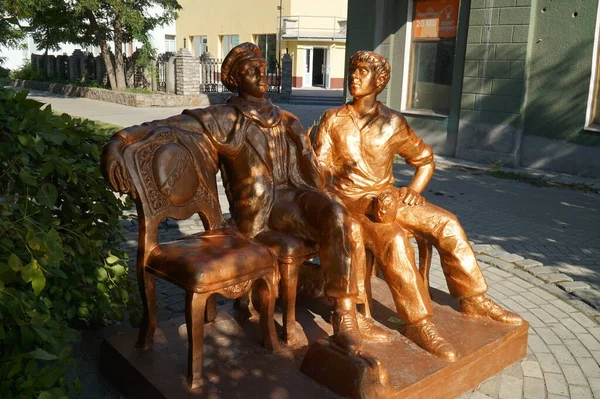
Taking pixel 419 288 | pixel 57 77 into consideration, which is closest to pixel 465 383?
pixel 419 288

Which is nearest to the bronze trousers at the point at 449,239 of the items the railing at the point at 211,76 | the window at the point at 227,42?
the railing at the point at 211,76

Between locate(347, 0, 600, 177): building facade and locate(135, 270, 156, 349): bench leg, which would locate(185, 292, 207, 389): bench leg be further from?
locate(347, 0, 600, 177): building facade

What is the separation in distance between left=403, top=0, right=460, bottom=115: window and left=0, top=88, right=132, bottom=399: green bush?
8.45m

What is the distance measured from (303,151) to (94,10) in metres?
18.7

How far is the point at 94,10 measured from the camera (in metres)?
20.0

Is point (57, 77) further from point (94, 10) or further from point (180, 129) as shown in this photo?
point (180, 129)

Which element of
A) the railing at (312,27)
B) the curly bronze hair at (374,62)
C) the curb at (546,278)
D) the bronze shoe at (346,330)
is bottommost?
the curb at (546,278)

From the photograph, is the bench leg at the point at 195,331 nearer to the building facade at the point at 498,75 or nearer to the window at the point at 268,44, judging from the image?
the building facade at the point at 498,75

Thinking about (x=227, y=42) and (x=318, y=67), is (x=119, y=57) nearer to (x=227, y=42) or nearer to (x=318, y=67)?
(x=318, y=67)

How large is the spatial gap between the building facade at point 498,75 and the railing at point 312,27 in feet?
73.9

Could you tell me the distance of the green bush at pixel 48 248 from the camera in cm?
238

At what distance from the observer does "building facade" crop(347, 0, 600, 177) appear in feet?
30.0

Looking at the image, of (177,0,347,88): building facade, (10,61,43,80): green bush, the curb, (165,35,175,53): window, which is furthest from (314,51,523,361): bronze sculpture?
(165,35,175,53): window

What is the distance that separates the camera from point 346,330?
2918mm
